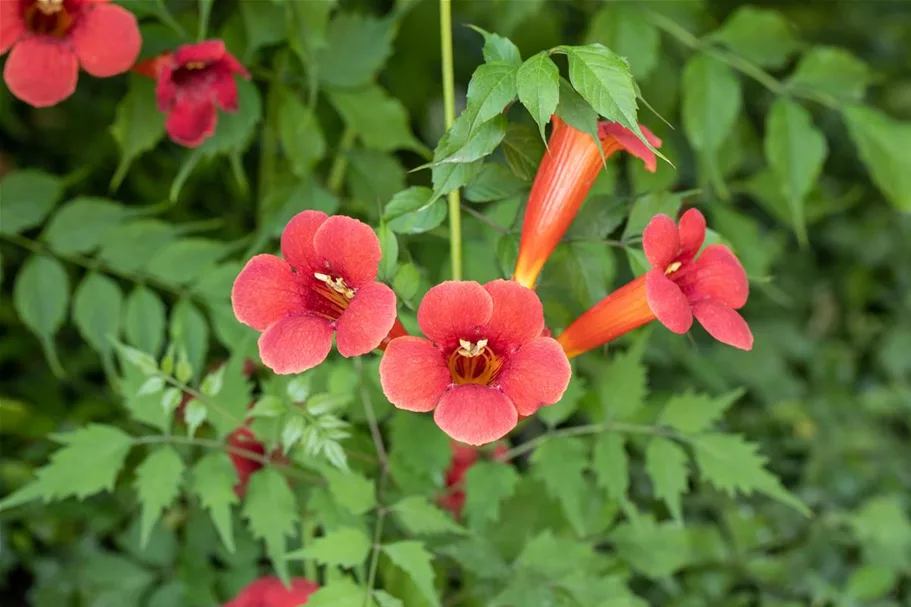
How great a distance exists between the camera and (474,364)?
105 cm

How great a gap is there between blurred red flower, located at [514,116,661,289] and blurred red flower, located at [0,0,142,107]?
26.0 inches

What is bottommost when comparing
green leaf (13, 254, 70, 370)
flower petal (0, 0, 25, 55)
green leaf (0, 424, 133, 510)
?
green leaf (0, 424, 133, 510)

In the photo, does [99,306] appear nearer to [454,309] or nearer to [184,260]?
[184,260]

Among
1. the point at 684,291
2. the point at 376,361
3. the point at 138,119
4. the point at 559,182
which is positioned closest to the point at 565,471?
the point at 376,361

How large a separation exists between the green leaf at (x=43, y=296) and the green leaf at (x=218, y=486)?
376 millimetres

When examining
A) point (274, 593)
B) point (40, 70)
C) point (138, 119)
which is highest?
point (40, 70)

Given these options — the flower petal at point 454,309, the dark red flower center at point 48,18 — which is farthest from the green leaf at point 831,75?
the dark red flower center at point 48,18

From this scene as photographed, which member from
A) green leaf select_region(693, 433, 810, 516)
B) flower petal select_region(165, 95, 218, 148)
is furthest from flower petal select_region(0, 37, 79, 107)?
green leaf select_region(693, 433, 810, 516)

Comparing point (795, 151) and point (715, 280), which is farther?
point (795, 151)

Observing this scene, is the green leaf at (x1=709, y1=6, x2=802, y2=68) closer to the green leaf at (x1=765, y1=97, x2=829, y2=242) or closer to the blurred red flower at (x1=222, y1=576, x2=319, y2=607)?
the green leaf at (x1=765, y1=97, x2=829, y2=242)

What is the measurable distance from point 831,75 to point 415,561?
1.33m

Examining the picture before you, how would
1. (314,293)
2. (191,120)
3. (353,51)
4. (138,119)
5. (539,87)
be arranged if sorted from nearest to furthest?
(539,87) < (314,293) < (191,120) < (138,119) < (353,51)

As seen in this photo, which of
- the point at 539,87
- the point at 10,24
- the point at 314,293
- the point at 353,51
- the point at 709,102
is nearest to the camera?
the point at 539,87

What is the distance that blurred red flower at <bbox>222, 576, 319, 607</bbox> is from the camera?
1446 millimetres
